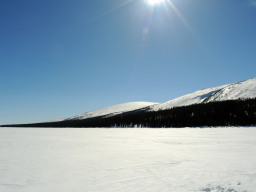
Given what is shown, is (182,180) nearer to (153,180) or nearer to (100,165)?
(153,180)

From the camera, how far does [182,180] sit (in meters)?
7.25

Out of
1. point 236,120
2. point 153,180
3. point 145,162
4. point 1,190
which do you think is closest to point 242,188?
point 153,180

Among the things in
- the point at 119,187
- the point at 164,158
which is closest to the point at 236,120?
the point at 164,158

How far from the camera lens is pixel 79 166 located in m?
9.70

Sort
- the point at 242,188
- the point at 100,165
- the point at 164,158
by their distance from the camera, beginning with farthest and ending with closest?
the point at 164,158
the point at 100,165
the point at 242,188

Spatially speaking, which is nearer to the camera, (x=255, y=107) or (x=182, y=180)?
(x=182, y=180)

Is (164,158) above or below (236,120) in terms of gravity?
below

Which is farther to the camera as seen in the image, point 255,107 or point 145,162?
point 255,107

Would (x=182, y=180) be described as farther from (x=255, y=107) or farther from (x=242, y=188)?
(x=255, y=107)

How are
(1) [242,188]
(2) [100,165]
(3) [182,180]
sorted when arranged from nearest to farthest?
1. (1) [242,188]
2. (3) [182,180]
3. (2) [100,165]

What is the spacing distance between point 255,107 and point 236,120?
14.0 metres

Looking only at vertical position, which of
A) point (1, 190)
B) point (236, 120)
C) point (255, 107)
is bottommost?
point (1, 190)

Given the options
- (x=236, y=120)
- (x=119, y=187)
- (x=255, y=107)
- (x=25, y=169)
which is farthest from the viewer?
(x=255, y=107)

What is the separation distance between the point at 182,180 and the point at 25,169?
6662 mm
